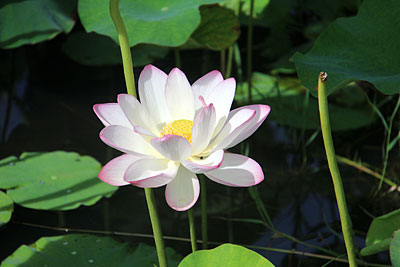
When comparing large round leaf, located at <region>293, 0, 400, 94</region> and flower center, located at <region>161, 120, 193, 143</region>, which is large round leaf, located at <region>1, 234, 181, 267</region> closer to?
flower center, located at <region>161, 120, 193, 143</region>

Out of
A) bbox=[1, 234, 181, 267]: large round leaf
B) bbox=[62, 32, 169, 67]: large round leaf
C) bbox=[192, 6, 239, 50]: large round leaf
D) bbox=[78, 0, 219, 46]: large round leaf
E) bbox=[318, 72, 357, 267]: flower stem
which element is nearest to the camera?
bbox=[318, 72, 357, 267]: flower stem

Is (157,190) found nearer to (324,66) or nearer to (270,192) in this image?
(270,192)

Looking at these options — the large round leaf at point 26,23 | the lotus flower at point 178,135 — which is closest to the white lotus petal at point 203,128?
the lotus flower at point 178,135

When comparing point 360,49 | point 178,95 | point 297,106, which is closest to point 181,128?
point 178,95

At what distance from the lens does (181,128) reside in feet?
3.10

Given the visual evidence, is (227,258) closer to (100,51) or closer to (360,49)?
(360,49)

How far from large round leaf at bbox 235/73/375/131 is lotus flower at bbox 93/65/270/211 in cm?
108

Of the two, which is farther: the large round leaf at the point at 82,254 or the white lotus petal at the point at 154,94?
the large round leaf at the point at 82,254

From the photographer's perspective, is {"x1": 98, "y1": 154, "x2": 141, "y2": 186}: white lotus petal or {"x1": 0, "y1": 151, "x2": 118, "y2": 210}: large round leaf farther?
{"x1": 0, "y1": 151, "x2": 118, "y2": 210}: large round leaf

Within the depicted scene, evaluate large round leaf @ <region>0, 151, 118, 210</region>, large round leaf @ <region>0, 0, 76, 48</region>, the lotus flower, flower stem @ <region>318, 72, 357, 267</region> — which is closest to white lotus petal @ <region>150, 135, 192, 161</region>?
the lotus flower

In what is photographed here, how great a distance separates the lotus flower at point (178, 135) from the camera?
833 millimetres

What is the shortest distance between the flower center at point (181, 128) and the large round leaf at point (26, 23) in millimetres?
1317

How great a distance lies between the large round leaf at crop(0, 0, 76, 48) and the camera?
6.86 feet

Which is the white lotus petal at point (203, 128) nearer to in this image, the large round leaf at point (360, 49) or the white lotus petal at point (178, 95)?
→ the white lotus petal at point (178, 95)
